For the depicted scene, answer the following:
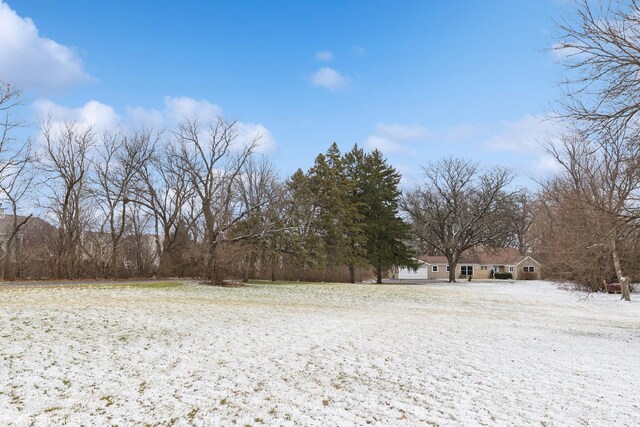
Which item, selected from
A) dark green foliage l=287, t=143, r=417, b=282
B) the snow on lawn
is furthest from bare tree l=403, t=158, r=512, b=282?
the snow on lawn

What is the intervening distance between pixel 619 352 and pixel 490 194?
4358cm

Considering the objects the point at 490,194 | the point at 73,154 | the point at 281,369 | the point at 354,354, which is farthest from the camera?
the point at 490,194

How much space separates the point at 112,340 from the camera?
883cm

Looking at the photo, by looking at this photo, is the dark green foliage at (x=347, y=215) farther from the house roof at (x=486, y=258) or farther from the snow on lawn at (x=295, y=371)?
the house roof at (x=486, y=258)

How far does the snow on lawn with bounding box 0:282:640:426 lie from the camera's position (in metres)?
5.49

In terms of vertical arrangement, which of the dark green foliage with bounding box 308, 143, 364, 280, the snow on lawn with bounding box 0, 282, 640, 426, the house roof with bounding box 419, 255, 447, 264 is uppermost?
the dark green foliage with bounding box 308, 143, 364, 280

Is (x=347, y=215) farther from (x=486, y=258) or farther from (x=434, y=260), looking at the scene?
(x=486, y=258)

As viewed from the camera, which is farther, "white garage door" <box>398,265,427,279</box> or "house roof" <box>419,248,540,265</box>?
"house roof" <box>419,248,540,265</box>

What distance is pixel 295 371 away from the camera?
23.6 feet

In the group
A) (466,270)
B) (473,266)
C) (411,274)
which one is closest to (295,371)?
(411,274)

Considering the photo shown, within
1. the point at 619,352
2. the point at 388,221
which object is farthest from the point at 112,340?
the point at 388,221

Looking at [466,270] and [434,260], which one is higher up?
[434,260]

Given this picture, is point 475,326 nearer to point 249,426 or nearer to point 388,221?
point 249,426

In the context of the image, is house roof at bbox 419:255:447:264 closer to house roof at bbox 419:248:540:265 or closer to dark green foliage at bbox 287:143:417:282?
house roof at bbox 419:248:540:265
